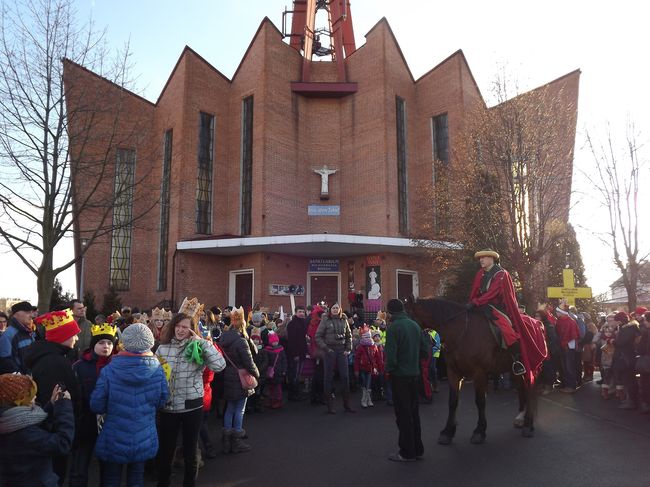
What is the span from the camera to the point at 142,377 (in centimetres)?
385

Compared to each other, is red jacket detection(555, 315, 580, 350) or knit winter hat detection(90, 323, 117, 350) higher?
knit winter hat detection(90, 323, 117, 350)

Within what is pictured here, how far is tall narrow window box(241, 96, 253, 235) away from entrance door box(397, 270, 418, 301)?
8871 millimetres

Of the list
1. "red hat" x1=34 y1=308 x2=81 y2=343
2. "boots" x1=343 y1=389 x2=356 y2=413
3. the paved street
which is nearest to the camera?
"red hat" x1=34 y1=308 x2=81 y2=343

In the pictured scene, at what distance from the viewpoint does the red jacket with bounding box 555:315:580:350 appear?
11945mm

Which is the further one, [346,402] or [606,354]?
[606,354]

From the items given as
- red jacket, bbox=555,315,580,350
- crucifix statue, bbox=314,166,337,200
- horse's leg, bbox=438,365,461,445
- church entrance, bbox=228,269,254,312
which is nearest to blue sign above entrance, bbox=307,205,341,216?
crucifix statue, bbox=314,166,337,200

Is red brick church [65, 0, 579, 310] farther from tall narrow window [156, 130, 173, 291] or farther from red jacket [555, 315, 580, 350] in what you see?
red jacket [555, 315, 580, 350]

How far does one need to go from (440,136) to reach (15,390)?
2813 cm

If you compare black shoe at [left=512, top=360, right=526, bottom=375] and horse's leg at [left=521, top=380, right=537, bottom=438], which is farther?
horse's leg at [left=521, top=380, right=537, bottom=438]

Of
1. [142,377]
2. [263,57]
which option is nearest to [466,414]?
[142,377]

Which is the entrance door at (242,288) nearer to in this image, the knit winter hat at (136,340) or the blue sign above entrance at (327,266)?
the blue sign above entrance at (327,266)

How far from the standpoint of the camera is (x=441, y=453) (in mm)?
6223

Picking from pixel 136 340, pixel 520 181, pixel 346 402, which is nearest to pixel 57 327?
pixel 136 340

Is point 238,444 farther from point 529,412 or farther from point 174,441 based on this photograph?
point 529,412
